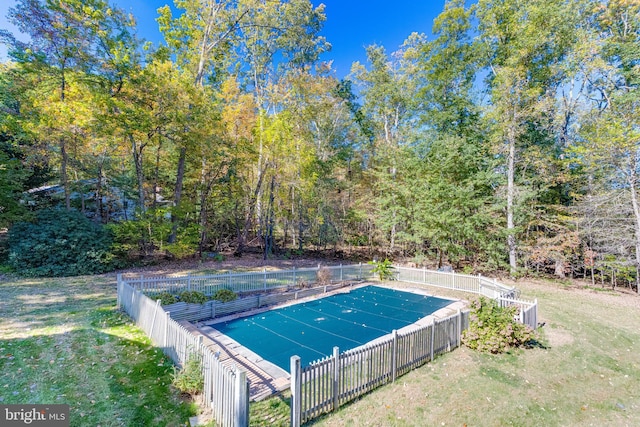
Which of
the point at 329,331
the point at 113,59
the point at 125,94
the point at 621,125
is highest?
the point at 113,59

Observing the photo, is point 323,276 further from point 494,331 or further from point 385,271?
point 494,331

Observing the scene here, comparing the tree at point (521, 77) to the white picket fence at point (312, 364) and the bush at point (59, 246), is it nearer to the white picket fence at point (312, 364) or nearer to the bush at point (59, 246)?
the white picket fence at point (312, 364)

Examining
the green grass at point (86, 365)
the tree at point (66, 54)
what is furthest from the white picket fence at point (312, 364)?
the tree at point (66, 54)

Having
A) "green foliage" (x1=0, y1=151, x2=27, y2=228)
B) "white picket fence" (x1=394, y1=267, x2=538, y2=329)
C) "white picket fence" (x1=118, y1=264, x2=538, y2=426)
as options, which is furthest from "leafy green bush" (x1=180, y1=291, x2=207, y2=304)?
"green foliage" (x1=0, y1=151, x2=27, y2=228)

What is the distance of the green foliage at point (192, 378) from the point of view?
4.30 m

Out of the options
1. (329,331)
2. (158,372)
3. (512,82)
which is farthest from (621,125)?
(158,372)

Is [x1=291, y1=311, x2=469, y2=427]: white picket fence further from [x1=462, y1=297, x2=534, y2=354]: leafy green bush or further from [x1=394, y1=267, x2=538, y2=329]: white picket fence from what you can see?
[x1=394, y1=267, x2=538, y2=329]: white picket fence

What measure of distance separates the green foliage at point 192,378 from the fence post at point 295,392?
1.52m

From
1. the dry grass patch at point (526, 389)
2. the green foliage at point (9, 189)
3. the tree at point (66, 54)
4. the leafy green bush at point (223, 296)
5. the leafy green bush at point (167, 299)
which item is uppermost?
the tree at point (66, 54)


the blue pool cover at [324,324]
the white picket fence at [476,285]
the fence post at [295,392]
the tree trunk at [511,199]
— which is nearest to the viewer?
the fence post at [295,392]

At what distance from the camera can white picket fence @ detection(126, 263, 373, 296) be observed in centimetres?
874

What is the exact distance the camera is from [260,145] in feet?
56.7

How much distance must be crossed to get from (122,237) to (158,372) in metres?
11.0

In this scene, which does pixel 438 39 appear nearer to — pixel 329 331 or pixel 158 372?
pixel 329 331
